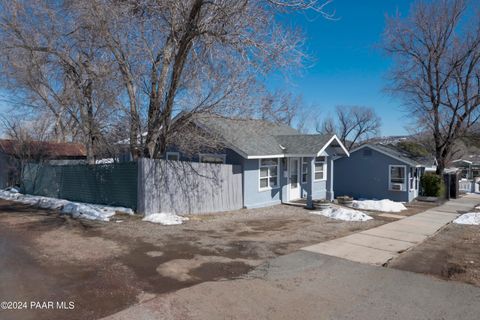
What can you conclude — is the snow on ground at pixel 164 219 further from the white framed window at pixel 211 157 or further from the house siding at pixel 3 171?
the house siding at pixel 3 171

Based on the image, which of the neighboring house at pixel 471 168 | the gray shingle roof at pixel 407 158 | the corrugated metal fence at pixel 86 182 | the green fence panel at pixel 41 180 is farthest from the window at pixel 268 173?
the neighboring house at pixel 471 168

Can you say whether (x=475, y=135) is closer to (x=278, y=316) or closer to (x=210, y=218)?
(x=210, y=218)

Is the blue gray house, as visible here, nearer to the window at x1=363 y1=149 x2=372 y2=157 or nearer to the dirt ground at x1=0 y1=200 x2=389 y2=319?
the window at x1=363 y1=149 x2=372 y2=157

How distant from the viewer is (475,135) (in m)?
25.4

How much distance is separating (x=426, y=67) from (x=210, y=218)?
19.6 meters

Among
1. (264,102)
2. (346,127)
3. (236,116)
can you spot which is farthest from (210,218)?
(346,127)

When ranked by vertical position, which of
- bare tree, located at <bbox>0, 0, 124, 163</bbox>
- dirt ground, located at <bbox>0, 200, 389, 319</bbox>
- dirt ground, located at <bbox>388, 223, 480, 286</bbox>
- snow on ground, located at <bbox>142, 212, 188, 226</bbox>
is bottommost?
dirt ground, located at <bbox>388, 223, 480, 286</bbox>

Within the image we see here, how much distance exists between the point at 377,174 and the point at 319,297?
16980mm

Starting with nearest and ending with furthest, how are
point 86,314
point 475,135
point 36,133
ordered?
point 86,314 → point 36,133 → point 475,135

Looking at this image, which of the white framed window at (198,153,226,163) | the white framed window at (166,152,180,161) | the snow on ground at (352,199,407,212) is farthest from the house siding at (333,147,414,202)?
the white framed window at (166,152,180,161)

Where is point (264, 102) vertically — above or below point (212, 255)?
above

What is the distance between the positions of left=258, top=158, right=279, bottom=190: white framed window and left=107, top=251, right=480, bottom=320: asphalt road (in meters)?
9.15

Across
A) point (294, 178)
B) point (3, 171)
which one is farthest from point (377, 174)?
point (3, 171)

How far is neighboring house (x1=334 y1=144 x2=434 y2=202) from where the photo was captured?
64.5ft
